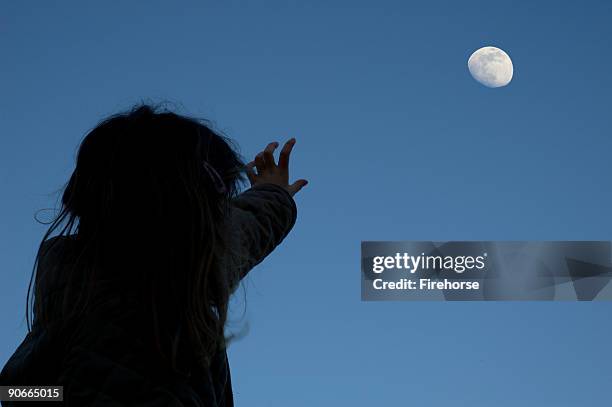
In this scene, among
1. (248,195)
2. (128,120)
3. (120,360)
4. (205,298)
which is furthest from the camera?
(248,195)

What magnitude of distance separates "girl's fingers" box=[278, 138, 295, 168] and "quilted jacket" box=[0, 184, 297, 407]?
0.63 m

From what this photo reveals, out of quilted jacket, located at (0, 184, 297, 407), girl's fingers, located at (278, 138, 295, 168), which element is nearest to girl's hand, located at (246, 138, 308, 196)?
girl's fingers, located at (278, 138, 295, 168)

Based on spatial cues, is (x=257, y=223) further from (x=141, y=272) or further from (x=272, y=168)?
(x=141, y=272)

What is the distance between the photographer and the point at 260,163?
2662 millimetres

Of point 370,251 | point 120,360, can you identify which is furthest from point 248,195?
point 370,251

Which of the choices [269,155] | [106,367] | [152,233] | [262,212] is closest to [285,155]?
[269,155]

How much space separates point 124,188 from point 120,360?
17.5 inches

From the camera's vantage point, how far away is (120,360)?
179 cm

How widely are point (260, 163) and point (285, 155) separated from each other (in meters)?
0.08

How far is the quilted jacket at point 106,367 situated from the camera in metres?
1.76

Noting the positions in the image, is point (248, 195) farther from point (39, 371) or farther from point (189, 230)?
point (39, 371)

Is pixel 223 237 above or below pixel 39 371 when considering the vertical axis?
above

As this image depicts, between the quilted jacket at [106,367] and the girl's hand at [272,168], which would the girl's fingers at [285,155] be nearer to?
the girl's hand at [272,168]

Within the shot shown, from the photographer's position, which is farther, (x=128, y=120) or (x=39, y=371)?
(x=128, y=120)
